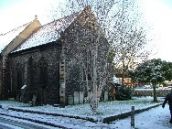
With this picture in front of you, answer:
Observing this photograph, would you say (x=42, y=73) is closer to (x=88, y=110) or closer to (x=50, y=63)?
(x=50, y=63)

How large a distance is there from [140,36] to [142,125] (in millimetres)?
9464

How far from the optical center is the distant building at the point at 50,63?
19719 millimetres

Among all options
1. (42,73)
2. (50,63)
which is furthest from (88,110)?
(42,73)

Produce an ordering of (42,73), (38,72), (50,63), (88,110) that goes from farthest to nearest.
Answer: (38,72)
(42,73)
(50,63)
(88,110)

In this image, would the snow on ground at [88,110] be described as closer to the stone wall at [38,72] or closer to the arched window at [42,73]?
the stone wall at [38,72]

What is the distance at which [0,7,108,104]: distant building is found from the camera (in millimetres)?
19719

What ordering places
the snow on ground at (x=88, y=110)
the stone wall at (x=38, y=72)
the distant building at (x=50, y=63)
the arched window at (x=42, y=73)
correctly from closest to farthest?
the snow on ground at (x=88, y=110)
the distant building at (x=50, y=63)
the stone wall at (x=38, y=72)
the arched window at (x=42, y=73)

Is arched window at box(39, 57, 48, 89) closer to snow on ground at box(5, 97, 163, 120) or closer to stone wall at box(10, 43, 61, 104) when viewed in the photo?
stone wall at box(10, 43, 61, 104)

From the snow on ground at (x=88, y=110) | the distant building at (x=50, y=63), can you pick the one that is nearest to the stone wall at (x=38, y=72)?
the distant building at (x=50, y=63)

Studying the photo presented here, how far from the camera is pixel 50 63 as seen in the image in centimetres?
2786

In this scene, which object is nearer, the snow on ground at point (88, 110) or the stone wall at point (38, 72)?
the snow on ground at point (88, 110)

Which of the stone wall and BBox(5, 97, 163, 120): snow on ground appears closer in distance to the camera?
BBox(5, 97, 163, 120): snow on ground

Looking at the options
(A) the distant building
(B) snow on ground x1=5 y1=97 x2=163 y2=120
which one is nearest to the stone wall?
(A) the distant building

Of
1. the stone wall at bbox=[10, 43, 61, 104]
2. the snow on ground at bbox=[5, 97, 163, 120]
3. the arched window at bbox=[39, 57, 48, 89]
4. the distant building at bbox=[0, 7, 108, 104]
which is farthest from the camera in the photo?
the arched window at bbox=[39, 57, 48, 89]
